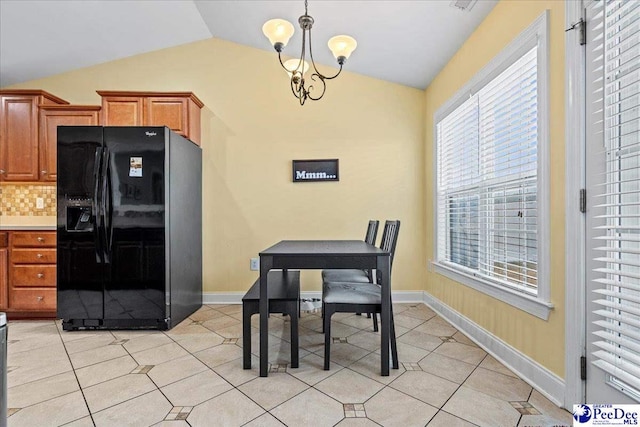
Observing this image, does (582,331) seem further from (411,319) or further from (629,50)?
(411,319)

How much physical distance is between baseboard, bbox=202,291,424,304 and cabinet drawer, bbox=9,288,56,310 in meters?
1.45

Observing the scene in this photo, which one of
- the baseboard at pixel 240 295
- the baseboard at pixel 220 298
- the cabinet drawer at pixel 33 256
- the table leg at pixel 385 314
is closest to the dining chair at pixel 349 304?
the table leg at pixel 385 314

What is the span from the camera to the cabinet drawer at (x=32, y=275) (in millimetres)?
2908

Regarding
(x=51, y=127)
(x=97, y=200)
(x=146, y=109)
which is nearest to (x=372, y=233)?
(x=97, y=200)

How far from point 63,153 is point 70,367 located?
72.0 inches

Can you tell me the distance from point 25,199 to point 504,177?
16.0 ft

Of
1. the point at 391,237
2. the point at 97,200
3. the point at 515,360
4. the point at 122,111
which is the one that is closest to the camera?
the point at 515,360

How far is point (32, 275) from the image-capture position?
9.57 ft

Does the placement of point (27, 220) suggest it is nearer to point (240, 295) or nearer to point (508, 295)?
point (240, 295)

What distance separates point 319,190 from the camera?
351cm

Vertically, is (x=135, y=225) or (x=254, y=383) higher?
(x=135, y=225)

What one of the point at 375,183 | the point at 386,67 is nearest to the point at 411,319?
the point at 375,183

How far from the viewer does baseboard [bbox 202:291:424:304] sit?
11.4 feet

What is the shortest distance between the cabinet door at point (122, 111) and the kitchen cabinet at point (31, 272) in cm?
125
